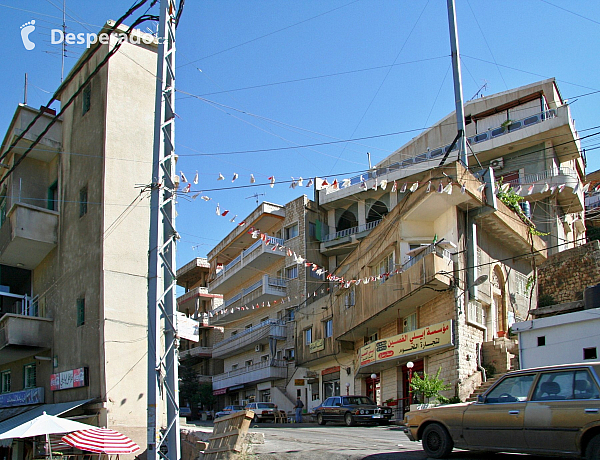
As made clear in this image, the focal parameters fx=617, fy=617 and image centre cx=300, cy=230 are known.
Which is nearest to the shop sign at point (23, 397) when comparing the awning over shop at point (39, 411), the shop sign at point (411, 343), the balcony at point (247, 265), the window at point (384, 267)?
the awning over shop at point (39, 411)

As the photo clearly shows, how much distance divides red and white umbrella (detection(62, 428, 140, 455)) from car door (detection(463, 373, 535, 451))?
8696 millimetres

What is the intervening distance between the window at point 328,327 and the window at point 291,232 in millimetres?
10956

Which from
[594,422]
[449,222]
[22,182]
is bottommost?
[594,422]

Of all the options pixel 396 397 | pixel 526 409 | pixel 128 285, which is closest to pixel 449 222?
pixel 396 397

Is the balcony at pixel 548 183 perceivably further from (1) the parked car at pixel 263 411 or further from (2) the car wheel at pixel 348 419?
(1) the parked car at pixel 263 411

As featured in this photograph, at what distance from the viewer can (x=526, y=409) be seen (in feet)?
28.6

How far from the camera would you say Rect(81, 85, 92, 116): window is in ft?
75.4

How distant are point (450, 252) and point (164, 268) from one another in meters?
15.2

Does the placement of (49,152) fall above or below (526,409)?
above

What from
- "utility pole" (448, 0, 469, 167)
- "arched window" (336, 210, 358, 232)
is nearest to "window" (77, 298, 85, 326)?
"utility pole" (448, 0, 469, 167)

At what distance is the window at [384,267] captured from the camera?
27775 millimetres

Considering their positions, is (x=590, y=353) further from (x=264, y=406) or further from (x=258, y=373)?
(x=258, y=373)

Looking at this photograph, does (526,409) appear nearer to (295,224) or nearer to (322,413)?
(322,413)

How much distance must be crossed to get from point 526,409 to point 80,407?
1540cm
